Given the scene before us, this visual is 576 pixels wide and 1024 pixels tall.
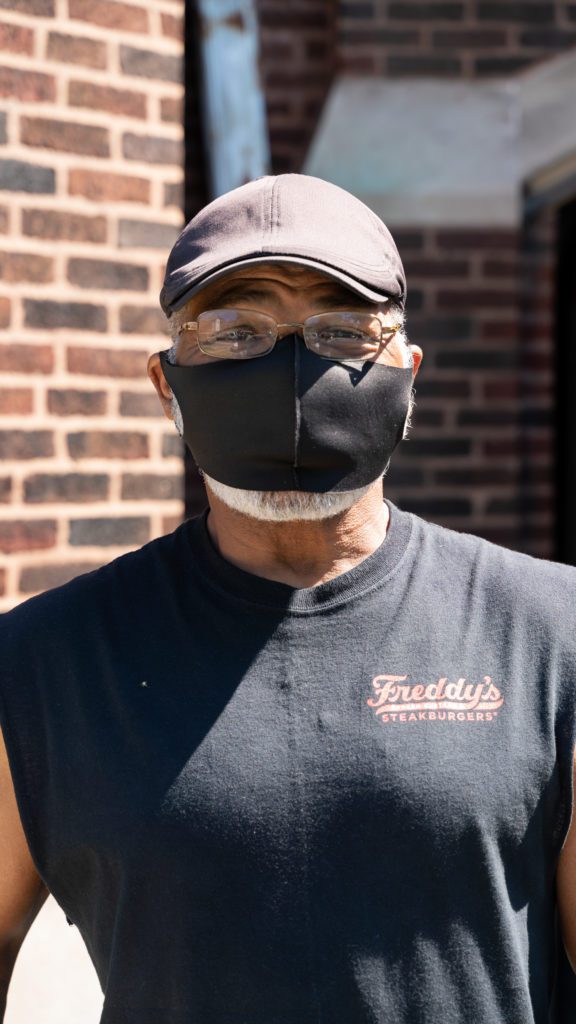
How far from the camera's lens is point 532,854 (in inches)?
63.7

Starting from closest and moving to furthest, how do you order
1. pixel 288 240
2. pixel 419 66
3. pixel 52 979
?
pixel 288 240, pixel 52 979, pixel 419 66

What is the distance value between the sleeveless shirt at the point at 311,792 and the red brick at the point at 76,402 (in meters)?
1.29

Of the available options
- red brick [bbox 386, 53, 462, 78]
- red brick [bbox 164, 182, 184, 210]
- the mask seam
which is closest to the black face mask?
the mask seam

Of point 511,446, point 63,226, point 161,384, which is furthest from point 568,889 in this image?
point 511,446

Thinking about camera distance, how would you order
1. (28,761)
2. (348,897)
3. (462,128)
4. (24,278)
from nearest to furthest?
(348,897)
(28,761)
(24,278)
(462,128)

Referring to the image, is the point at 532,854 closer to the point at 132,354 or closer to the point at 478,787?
the point at 478,787

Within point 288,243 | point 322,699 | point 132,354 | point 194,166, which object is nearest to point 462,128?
point 194,166

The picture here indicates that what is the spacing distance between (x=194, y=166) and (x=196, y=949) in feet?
11.0

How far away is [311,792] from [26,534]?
61.6 inches

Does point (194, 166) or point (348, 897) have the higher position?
point (194, 166)

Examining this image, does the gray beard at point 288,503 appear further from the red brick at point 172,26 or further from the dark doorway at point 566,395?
the dark doorway at point 566,395

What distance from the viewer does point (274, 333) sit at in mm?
1726

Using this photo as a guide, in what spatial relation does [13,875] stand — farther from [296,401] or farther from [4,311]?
[4,311]

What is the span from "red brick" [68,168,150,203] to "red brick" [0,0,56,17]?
395mm
